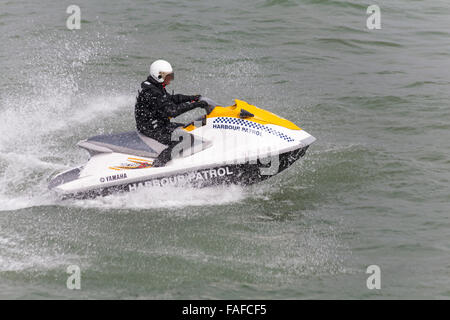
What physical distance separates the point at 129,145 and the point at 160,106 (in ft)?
2.51

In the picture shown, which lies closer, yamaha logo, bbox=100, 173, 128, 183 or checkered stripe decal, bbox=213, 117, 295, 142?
checkered stripe decal, bbox=213, 117, 295, 142

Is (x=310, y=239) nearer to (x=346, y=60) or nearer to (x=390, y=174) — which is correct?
(x=390, y=174)

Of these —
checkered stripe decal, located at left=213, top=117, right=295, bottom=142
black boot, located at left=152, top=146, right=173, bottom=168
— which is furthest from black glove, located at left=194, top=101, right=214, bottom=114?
black boot, located at left=152, top=146, right=173, bottom=168

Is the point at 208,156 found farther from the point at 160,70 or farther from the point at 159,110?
the point at 160,70

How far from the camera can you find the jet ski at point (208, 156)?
28.9ft

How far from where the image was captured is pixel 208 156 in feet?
29.1

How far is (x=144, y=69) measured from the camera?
49.8 ft

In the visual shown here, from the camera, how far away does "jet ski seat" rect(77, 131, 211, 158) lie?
9008 mm

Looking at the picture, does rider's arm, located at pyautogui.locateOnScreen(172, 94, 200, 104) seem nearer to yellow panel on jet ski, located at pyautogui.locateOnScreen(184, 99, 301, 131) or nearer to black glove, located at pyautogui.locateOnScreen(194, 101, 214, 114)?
black glove, located at pyautogui.locateOnScreen(194, 101, 214, 114)

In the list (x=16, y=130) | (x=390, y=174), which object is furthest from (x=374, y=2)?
(x=16, y=130)

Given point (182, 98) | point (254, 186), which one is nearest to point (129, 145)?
point (182, 98)

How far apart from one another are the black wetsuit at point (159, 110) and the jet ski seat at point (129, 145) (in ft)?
0.27

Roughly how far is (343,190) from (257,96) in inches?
176
